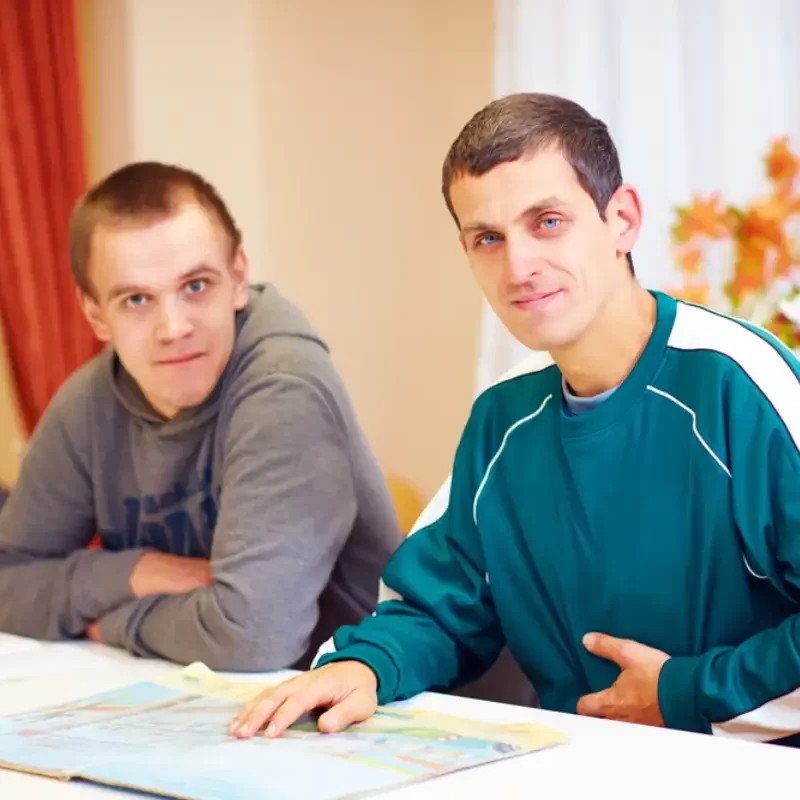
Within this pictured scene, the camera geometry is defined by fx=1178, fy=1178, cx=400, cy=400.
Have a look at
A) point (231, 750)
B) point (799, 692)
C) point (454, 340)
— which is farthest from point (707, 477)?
point (454, 340)

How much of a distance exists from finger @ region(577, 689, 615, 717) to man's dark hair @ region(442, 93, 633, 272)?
0.52m

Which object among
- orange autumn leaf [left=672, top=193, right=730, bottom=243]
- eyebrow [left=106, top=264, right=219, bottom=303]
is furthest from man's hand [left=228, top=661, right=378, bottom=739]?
orange autumn leaf [left=672, top=193, right=730, bottom=243]

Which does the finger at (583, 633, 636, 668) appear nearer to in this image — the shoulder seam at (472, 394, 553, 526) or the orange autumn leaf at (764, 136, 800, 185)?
the shoulder seam at (472, 394, 553, 526)

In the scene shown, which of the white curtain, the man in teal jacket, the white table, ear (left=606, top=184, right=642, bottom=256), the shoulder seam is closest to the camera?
the white table

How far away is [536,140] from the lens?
4.12ft

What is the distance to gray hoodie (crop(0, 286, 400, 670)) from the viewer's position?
154cm

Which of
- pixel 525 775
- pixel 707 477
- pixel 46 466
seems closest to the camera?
pixel 525 775

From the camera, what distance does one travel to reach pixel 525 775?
3.12 ft

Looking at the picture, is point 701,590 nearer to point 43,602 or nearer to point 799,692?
point 799,692

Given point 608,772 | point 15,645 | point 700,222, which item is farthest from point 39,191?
point 608,772

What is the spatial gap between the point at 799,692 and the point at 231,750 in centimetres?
53

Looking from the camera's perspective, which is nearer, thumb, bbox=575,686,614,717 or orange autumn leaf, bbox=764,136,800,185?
thumb, bbox=575,686,614,717

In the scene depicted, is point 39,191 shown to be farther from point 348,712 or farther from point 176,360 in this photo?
point 348,712

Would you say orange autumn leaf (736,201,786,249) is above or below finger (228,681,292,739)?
Result: above
